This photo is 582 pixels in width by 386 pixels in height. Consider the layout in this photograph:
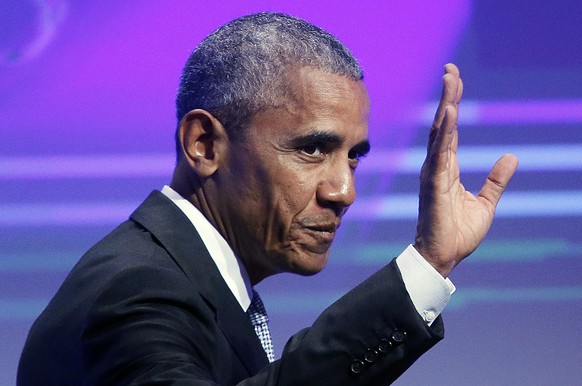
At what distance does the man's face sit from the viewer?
1714mm

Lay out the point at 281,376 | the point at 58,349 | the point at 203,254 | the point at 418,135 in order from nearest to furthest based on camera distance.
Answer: the point at 281,376
the point at 58,349
the point at 203,254
the point at 418,135

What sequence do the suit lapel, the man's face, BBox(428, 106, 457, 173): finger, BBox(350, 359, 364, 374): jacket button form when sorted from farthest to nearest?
the man's face → the suit lapel → BBox(428, 106, 457, 173): finger → BBox(350, 359, 364, 374): jacket button

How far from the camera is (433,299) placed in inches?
56.1

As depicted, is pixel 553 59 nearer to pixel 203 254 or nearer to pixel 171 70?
pixel 171 70

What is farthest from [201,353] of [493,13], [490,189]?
[493,13]

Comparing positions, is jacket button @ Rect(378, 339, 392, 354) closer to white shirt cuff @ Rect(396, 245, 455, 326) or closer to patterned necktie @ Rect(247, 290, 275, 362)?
white shirt cuff @ Rect(396, 245, 455, 326)

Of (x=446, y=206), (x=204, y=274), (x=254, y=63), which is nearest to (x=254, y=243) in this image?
(x=204, y=274)

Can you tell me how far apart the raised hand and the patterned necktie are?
396 millimetres

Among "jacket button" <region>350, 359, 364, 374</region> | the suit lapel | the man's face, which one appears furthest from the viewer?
the man's face

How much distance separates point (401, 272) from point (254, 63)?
0.52 m

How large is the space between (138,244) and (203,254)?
0.39ft

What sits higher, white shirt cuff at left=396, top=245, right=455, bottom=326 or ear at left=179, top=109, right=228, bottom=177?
ear at left=179, top=109, right=228, bottom=177

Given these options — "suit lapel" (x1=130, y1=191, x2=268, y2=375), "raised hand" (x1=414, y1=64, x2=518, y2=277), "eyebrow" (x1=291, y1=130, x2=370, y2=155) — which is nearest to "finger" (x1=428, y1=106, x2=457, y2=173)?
"raised hand" (x1=414, y1=64, x2=518, y2=277)

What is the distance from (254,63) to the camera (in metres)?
1.79
